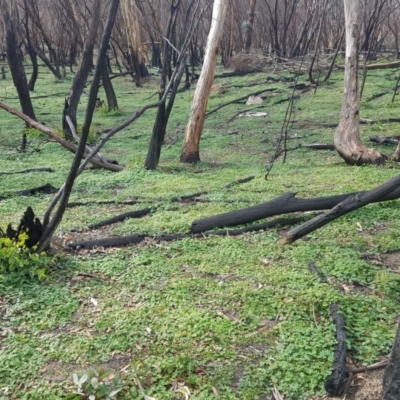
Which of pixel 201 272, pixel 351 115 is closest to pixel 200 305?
pixel 201 272

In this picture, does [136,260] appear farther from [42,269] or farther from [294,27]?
[294,27]

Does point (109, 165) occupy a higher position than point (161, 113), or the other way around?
point (161, 113)

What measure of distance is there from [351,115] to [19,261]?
585 centimetres

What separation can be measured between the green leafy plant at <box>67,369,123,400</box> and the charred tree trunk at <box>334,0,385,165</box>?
19.7 feet

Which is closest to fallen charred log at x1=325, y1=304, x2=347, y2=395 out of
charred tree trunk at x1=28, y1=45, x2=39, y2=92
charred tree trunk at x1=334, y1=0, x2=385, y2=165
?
charred tree trunk at x1=334, y1=0, x2=385, y2=165

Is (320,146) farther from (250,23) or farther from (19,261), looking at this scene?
(250,23)

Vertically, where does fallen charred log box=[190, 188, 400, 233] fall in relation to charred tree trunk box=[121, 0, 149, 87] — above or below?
below

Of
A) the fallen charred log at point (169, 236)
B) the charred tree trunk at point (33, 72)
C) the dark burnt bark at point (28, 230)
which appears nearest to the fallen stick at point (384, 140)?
the fallen charred log at point (169, 236)

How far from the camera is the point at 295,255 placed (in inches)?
165

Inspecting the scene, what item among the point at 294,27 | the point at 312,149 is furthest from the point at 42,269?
the point at 294,27

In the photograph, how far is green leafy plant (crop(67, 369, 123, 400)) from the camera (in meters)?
2.51

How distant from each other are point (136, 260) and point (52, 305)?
876mm

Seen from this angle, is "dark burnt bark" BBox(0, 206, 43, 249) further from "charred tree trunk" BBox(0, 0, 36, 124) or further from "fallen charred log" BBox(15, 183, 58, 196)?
"charred tree trunk" BBox(0, 0, 36, 124)

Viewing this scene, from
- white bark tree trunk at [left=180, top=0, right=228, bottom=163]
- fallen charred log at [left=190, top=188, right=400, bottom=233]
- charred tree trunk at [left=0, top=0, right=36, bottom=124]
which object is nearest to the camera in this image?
fallen charred log at [left=190, top=188, right=400, bottom=233]
